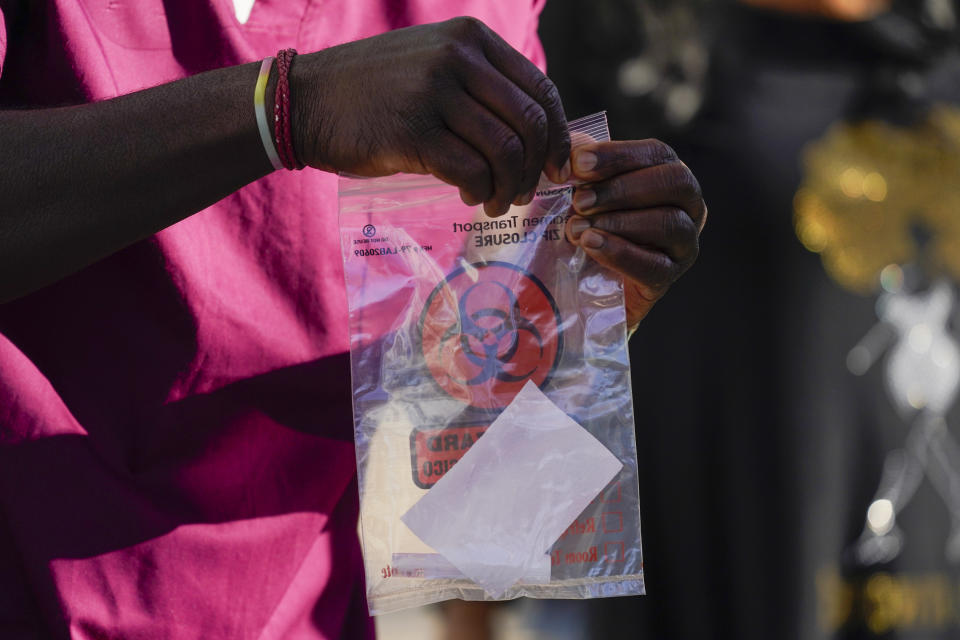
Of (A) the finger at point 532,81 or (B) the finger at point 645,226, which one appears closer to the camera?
(A) the finger at point 532,81

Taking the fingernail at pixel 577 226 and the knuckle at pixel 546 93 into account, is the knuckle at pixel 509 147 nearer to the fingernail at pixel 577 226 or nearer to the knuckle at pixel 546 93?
the knuckle at pixel 546 93

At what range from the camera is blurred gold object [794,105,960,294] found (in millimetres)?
1861

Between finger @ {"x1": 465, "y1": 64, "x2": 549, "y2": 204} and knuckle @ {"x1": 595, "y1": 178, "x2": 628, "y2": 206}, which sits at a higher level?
finger @ {"x1": 465, "y1": 64, "x2": 549, "y2": 204}

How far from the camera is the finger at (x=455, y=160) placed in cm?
65

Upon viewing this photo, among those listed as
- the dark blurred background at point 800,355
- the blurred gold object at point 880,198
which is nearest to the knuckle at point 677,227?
the dark blurred background at point 800,355

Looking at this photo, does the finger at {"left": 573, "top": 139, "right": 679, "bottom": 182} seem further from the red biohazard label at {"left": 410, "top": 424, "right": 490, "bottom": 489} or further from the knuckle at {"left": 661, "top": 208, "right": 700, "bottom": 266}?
the red biohazard label at {"left": 410, "top": 424, "right": 490, "bottom": 489}

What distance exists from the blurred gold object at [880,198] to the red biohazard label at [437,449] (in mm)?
1248

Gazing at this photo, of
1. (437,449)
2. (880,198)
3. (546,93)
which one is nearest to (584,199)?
(546,93)

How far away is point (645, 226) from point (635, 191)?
0.03m

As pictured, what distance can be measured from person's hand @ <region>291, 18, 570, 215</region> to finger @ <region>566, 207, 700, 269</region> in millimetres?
131

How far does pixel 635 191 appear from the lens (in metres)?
0.78

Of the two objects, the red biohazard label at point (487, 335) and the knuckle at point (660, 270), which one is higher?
the knuckle at point (660, 270)

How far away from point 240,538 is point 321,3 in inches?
19.6

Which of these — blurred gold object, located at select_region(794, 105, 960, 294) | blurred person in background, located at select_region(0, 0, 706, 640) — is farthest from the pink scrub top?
blurred gold object, located at select_region(794, 105, 960, 294)
